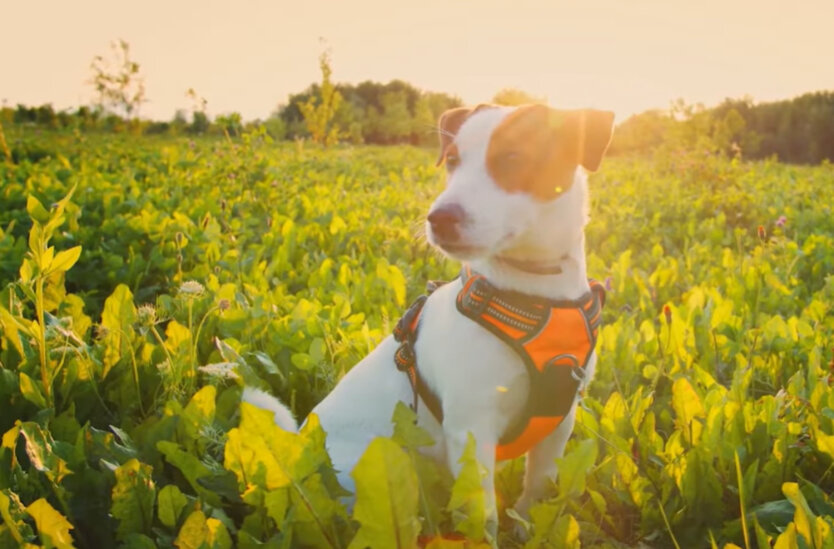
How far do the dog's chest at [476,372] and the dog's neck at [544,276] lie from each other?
0.16 metres

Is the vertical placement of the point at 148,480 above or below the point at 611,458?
above

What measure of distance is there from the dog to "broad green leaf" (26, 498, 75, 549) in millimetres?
725

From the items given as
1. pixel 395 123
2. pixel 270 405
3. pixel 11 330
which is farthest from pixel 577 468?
pixel 395 123

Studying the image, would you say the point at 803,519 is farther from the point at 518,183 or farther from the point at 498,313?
the point at 518,183

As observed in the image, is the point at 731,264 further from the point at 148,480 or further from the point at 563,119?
the point at 148,480

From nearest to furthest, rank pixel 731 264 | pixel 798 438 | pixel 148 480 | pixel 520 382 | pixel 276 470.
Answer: pixel 276 470, pixel 148 480, pixel 520 382, pixel 798 438, pixel 731 264

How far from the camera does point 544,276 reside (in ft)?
6.47

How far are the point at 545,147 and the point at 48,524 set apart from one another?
5.23ft

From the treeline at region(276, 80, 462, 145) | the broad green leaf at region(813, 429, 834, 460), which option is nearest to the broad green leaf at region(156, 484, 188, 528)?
the broad green leaf at region(813, 429, 834, 460)

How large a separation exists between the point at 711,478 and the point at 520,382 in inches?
27.6

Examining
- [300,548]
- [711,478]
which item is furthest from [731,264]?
[300,548]

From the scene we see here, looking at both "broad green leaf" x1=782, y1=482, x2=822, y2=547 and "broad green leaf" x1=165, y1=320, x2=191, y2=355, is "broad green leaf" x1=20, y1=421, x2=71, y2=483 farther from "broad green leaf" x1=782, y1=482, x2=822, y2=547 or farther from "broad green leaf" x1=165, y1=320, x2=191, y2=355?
"broad green leaf" x1=782, y1=482, x2=822, y2=547

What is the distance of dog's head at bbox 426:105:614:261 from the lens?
183 centimetres

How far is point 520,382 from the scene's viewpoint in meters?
1.87
